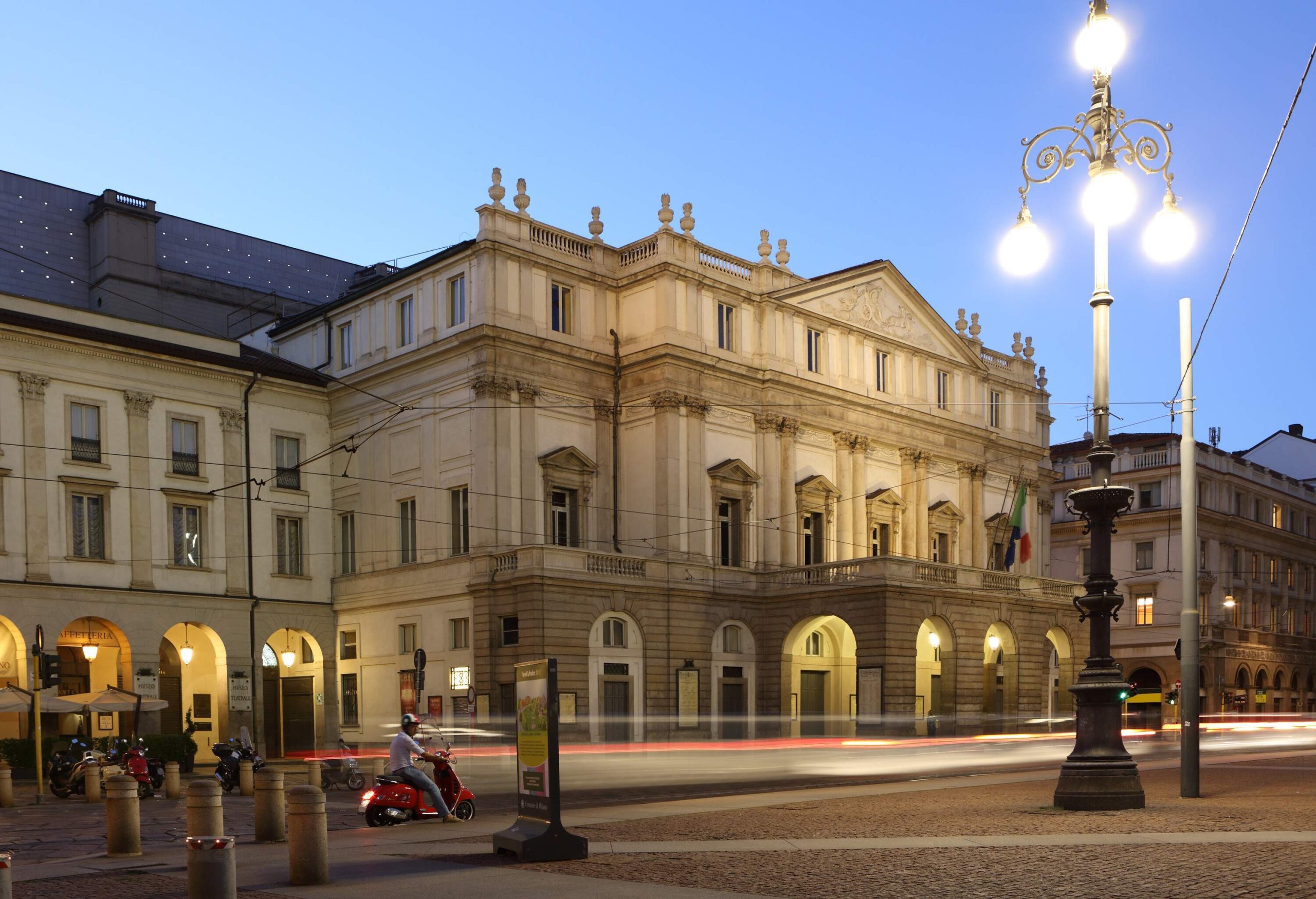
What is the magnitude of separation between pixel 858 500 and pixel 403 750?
35702mm

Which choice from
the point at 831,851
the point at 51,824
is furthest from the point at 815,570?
the point at 831,851

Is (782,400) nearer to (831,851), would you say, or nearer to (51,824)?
(51,824)

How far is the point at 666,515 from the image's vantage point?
1841 inches

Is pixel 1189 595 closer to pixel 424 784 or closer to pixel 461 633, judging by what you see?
pixel 424 784

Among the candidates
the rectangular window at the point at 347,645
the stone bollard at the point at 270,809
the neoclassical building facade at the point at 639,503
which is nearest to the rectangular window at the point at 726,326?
the neoclassical building facade at the point at 639,503

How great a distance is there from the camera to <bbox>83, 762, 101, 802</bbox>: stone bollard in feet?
92.7

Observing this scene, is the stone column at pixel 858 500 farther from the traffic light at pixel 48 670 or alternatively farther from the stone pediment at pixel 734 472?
the traffic light at pixel 48 670

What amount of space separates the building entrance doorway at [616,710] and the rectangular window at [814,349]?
1522 centimetres

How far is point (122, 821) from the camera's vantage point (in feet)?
54.9

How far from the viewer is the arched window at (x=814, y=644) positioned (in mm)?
51344

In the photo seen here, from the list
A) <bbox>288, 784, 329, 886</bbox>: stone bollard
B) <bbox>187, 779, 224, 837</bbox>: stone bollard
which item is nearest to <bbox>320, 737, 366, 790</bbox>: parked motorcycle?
<bbox>187, 779, 224, 837</bbox>: stone bollard

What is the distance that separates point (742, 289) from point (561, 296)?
700cm

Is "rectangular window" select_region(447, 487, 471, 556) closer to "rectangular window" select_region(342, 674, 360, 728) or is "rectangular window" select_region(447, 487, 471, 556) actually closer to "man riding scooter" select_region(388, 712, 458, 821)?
"rectangular window" select_region(342, 674, 360, 728)

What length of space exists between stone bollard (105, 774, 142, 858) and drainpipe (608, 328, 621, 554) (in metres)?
31.3
